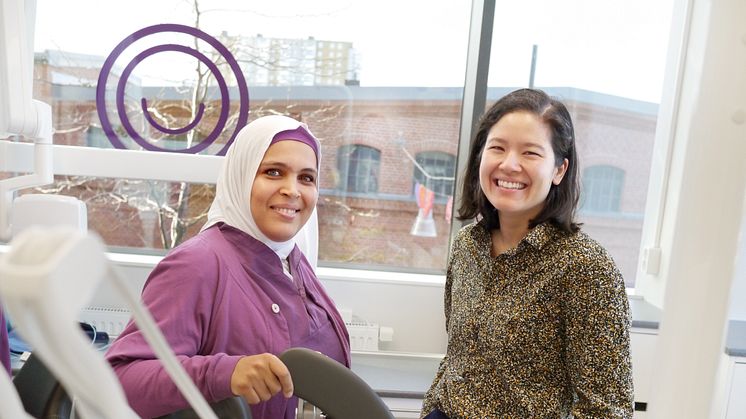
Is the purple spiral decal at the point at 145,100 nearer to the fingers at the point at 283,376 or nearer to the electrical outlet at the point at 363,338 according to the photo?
the electrical outlet at the point at 363,338

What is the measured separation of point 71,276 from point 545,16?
2877 millimetres

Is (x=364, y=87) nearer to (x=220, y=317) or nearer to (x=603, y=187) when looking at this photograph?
(x=603, y=187)

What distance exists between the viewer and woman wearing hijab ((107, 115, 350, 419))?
A: 104cm

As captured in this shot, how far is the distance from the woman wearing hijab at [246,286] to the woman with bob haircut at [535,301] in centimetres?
31

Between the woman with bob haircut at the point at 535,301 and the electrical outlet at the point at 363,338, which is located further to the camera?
the electrical outlet at the point at 363,338

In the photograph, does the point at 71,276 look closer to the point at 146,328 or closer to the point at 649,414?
the point at 146,328

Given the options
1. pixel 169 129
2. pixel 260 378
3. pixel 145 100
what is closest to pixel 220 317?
pixel 260 378

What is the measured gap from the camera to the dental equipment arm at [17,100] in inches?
56.5

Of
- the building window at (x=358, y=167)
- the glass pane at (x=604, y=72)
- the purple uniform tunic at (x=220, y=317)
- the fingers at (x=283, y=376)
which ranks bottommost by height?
the purple uniform tunic at (x=220, y=317)

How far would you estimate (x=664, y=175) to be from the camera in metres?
2.55

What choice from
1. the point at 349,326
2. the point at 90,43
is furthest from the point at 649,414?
the point at 90,43

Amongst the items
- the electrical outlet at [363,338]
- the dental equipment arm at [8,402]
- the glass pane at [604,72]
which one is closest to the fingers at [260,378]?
the dental equipment arm at [8,402]

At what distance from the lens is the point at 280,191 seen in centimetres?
130

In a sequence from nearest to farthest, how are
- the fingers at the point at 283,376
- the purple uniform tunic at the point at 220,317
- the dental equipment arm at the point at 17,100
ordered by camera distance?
the fingers at the point at 283,376 → the purple uniform tunic at the point at 220,317 → the dental equipment arm at the point at 17,100
